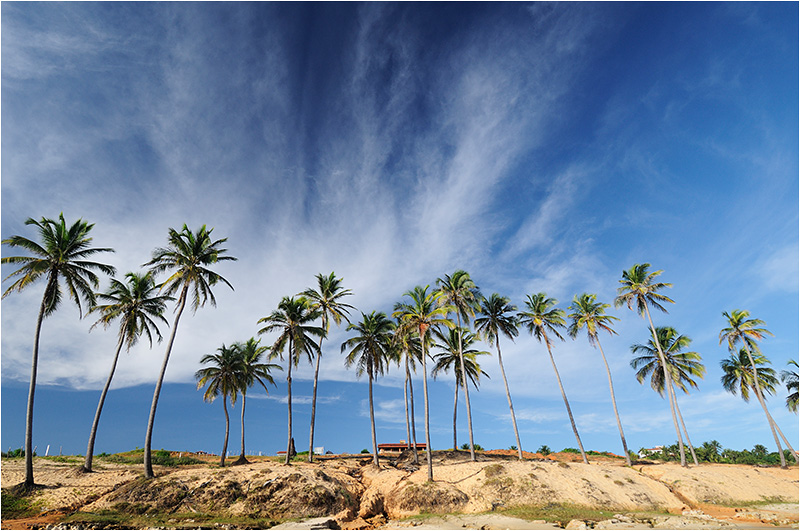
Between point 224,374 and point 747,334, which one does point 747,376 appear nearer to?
point 747,334

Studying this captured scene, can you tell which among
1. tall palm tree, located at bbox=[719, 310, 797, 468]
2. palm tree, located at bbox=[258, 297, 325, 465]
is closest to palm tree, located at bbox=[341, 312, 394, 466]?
palm tree, located at bbox=[258, 297, 325, 465]

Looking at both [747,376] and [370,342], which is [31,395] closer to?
[370,342]

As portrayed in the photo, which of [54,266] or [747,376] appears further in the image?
[747,376]

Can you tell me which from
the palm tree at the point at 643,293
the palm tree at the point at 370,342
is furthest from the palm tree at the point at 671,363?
the palm tree at the point at 370,342

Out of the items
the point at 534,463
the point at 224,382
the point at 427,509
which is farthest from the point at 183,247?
the point at 534,463

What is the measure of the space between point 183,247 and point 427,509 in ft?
89.1


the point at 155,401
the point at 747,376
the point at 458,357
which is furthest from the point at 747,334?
the point at 155,401

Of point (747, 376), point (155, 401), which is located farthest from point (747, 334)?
point (155, 401)

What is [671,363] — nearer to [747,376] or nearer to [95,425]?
[747,376]

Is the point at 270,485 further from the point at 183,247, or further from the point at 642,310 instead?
the point at 642,310

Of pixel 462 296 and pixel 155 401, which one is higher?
pixel 462 296

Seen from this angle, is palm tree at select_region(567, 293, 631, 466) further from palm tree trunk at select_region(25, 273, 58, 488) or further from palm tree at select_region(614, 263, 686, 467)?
palm tree trunk at select_region(25, 273, 58, 488)

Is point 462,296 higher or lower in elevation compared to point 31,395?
higher

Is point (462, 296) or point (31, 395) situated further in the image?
point (462, 296)
